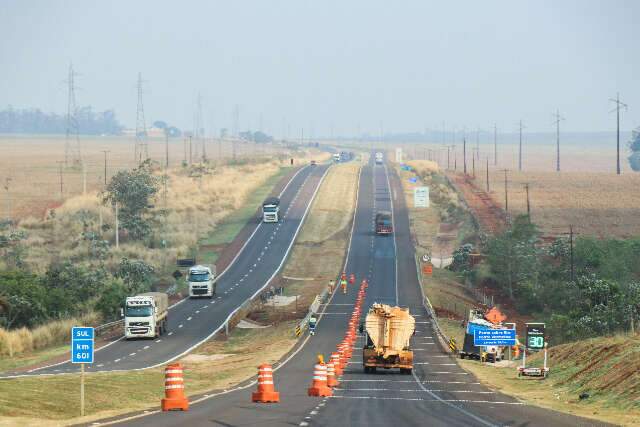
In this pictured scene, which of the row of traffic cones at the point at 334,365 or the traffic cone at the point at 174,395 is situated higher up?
the traffic cone at the point at 174,395

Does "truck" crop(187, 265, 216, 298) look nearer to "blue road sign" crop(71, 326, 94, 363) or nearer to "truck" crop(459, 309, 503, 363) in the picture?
"truck" crop(459, 309, 503, 363)

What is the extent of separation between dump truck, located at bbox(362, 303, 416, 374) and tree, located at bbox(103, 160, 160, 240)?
8931cm

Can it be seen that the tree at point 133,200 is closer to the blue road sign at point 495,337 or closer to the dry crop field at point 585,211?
the dry crop field at point 585,211

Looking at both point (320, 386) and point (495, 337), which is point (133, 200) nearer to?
point (495, 337)

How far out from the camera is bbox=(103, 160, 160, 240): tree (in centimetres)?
14075

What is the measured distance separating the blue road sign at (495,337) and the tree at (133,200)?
287 feet

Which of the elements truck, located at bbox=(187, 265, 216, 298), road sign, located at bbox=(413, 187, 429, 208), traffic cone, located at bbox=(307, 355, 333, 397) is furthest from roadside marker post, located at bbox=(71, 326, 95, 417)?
road sign, located at bbox=(413, 187, 429, 208)

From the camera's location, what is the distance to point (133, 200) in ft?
479

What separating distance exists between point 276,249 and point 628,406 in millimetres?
100745

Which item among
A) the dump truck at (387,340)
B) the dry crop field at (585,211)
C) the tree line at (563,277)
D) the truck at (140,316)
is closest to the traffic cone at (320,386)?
the dump truck at (387,340)

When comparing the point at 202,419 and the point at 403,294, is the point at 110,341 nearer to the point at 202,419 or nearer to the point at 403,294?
the point at 403,294

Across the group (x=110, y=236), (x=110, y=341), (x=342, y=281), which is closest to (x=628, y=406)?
(x=110, y=341)

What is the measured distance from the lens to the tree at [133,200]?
462 feet

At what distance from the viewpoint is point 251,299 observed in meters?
99.6
